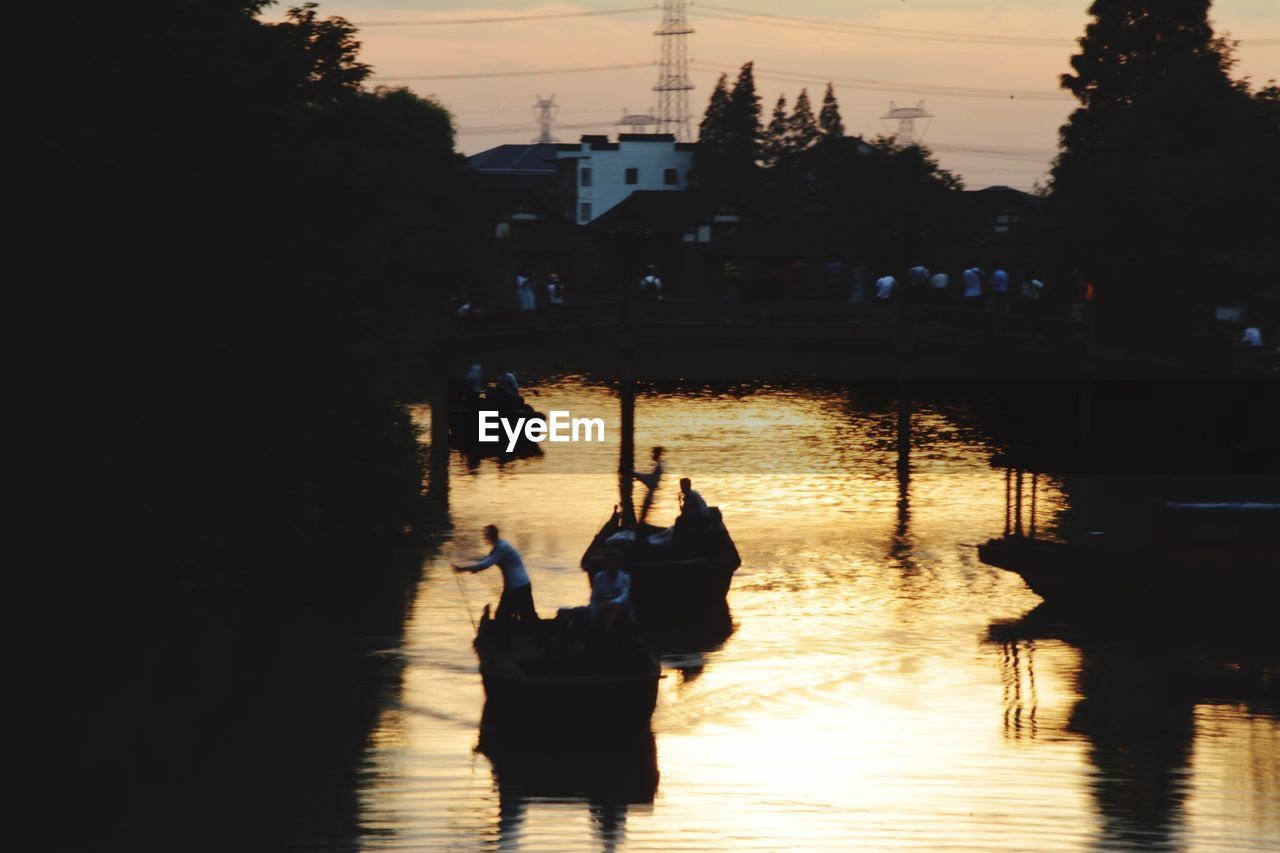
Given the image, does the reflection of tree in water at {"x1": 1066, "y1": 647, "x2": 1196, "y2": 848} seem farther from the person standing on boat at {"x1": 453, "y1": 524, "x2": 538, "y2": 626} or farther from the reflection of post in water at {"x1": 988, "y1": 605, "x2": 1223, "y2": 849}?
the person standing on boat at {"x1": 453, "y1": 524, "x2": 538, "y2": 626}

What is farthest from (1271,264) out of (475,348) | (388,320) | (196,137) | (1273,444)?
(196,137)

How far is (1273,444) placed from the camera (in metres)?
44.5

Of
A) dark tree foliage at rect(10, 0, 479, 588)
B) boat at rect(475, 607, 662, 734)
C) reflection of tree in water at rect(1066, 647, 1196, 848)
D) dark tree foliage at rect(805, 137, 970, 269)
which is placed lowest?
reflection of tree in water at rect(1066, 647, 1196, 848)

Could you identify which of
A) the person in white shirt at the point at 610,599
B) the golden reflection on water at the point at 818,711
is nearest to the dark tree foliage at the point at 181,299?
the golden reflection on water at the point at 818,711

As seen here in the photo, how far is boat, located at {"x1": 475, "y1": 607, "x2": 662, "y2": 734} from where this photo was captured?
19.6 meters

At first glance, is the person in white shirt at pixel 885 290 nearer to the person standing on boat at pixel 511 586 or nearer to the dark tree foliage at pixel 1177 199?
the dark tree foliage at pixel 1177 199

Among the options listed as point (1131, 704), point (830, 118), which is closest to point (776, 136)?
point (830, 118)

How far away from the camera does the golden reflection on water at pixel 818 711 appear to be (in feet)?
57.4

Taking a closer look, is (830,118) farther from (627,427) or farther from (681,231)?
(627,427)

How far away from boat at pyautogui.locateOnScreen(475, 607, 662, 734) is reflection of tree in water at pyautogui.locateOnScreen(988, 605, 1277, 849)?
5116 millimetres

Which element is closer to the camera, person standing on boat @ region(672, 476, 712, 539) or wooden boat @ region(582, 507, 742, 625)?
wooden boat @ region(582, 507, 742, 625)

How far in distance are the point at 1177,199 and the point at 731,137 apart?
8382 centimetres

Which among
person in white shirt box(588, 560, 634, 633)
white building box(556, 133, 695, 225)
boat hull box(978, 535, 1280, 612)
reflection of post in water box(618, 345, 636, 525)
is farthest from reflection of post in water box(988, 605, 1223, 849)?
white building box(556, 133, 695, 225)

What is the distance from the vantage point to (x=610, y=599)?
20266mm
